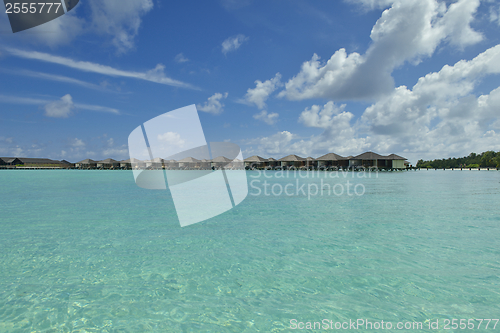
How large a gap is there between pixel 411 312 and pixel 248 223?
18.1ft

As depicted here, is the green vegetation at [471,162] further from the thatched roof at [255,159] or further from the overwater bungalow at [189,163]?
the overwater bungalow at [189,163]

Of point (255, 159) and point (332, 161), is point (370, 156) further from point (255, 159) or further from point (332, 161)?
point (255, 159)

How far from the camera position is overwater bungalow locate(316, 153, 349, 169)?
59.8 metres

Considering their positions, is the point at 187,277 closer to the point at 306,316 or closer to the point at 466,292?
the point at 306,316

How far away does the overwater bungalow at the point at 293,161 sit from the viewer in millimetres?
64812

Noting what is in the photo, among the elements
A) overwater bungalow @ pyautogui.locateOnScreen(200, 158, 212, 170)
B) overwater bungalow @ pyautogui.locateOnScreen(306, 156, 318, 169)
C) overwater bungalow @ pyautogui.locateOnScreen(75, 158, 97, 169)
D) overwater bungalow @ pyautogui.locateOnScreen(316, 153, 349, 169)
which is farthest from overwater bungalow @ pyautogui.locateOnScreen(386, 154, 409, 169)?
overwater bungalow @ pyautogui.locateOnScreen(75, 158, 97, 169)

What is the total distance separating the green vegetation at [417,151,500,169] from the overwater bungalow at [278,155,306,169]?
48.7m

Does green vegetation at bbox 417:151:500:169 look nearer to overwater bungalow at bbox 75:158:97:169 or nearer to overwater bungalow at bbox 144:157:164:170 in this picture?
overwater bungalow at bbox 144:157:164:170

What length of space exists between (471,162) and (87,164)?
13720cm

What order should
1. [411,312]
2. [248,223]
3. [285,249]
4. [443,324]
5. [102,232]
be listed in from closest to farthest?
[443,324]
[411,312]
[285,249]
[102,232]
[248,223]

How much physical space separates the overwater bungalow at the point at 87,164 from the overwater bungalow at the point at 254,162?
→ 64.4 meters

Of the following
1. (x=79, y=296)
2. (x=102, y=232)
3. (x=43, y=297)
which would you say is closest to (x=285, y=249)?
(x=79, y=296)

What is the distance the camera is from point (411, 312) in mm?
3336

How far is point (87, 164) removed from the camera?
103m
